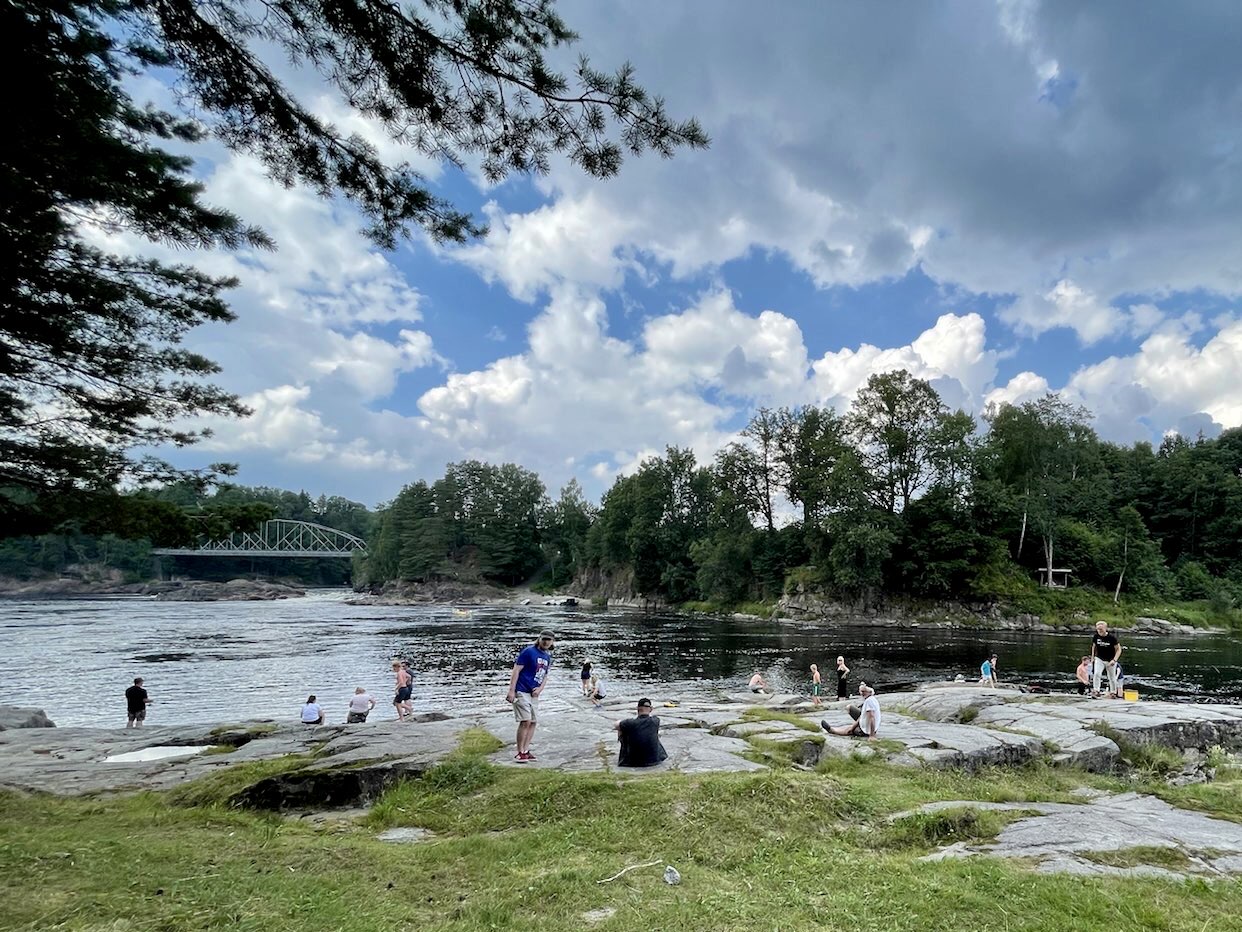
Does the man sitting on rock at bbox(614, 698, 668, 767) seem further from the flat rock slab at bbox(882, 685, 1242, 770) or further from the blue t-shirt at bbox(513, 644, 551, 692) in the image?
the flat rock slab at bbox(882, 685, 1242, 770)

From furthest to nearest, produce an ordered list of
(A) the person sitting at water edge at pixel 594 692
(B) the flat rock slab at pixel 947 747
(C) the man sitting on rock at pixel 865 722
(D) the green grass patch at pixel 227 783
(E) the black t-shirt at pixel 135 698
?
(A) the person sitting at water edge at pixel 594 692
(E) the black t-shirt at pixel 135 698
(C) the man sitting on rock at pixel 865 722
(B) the flat rock slab at pixel 947 747
(D) the green grass patch at pixel 227 783

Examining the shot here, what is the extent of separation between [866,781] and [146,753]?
15.1m

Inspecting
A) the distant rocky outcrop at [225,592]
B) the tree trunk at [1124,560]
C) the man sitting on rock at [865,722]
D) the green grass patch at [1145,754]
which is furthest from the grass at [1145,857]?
the distant rocky outcrop at [225,592]

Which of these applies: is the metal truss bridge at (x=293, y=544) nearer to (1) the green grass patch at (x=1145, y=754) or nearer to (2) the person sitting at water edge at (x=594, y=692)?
(2) the person sitting at water edge at (x=594, y=692)

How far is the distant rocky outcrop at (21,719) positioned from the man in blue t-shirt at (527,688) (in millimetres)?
16605

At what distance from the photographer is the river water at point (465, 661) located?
26281 mm

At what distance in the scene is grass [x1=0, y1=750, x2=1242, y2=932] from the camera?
4.99m

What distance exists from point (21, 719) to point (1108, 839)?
25308 mm

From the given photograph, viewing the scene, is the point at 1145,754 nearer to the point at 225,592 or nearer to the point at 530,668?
the point at 530,668

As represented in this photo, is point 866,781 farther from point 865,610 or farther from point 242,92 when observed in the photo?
point 865,610

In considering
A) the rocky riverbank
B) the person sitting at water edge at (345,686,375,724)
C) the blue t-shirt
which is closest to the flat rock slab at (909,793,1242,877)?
the rocky riverbank

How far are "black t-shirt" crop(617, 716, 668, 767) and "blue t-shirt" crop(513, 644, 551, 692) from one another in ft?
5.65

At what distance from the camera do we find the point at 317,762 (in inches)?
430

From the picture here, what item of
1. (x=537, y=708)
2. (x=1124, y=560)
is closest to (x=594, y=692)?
(x=537, y=708)
